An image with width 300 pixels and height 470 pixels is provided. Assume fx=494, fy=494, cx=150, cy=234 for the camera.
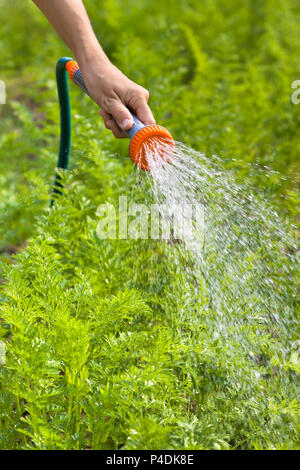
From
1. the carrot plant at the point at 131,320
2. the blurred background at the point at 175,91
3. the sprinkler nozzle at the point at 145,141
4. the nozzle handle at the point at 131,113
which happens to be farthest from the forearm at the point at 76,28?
the blurred background at the point at 175,91

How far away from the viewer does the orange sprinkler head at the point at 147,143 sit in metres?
1.84

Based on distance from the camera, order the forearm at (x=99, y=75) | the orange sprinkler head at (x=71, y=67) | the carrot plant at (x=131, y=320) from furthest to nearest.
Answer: the orange sprinkler head at (x=71, y=67), the forearm at (x=99, y=75), the carrot plant at (x=131, y=320)

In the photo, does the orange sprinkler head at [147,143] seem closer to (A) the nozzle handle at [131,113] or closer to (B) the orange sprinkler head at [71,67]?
(A) the nozzle handle at [131,113]

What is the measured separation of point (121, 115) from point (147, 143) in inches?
6.2

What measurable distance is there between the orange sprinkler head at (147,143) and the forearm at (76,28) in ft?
1.32

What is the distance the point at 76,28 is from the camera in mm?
2072

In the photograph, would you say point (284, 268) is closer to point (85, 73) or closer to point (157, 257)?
point (157, 257)

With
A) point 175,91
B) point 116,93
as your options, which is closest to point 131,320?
point 116,93

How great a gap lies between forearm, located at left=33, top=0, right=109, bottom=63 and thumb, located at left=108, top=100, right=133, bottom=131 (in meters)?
0.22

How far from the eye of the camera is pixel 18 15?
6105mm

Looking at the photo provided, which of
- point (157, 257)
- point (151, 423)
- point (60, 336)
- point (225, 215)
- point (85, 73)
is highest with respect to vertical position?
point (85, 73)

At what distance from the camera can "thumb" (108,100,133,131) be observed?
189cm

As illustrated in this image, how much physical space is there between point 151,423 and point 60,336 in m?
0.50
